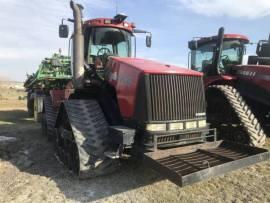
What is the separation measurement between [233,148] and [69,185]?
2.75m

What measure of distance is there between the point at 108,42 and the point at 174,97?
2.62 m

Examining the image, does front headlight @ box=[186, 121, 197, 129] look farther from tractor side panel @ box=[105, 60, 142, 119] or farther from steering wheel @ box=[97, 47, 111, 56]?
steering wheel @ box=[97, 47, 111, 56]

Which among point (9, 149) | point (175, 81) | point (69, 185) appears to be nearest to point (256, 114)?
point (175, 81)

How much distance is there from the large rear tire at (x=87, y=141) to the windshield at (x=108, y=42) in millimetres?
1459

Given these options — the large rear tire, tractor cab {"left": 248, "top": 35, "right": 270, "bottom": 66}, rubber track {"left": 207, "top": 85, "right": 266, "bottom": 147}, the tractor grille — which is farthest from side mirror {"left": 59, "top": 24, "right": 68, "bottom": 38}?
tractor cab {"left": 248, "top": 35, "right": 270, "bottom": 66}

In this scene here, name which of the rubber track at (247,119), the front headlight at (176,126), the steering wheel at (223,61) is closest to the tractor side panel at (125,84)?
the front headlight at (176,126)

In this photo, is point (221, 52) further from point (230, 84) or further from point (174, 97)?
point (174, 97)

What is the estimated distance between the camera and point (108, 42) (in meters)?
6.71

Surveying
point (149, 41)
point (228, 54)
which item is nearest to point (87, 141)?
A: point (149, 41)

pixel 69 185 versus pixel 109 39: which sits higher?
pixel 109 39

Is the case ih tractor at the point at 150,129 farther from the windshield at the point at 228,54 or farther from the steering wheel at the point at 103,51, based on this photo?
the windshield at the point at 228,54

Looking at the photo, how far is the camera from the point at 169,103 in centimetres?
467

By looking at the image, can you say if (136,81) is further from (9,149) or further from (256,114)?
(256,114)

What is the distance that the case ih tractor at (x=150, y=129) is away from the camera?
443 centimetres
